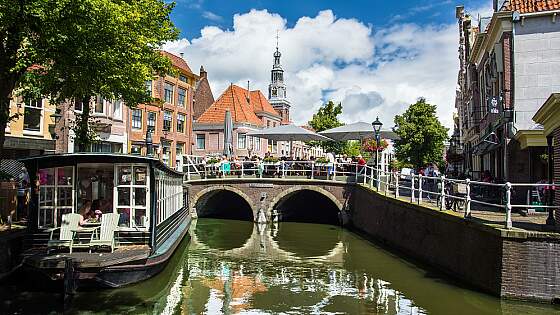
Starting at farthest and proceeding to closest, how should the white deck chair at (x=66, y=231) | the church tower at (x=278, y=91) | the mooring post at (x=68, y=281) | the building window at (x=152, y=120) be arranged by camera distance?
the church tower at (x=278, y=91) → the building window at (x=152, y=120) → the white deck chair at (x=66, y=231) → the mooring post at (x=68, y=281)

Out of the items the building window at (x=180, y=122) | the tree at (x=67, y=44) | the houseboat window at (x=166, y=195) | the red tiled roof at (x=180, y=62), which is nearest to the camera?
the tree at (x=67, y=44)

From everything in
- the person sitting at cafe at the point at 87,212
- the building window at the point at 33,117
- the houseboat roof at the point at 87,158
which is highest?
the building window at the point at 33,117

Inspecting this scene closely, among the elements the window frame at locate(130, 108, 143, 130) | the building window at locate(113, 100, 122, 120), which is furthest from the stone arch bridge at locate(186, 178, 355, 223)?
the window frame at locate(130, 108, 143, 130)

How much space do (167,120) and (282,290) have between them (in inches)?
1052

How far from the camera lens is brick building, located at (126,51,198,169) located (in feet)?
106

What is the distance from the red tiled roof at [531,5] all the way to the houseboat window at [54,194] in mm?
16672

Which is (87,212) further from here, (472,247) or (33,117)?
(33,117)

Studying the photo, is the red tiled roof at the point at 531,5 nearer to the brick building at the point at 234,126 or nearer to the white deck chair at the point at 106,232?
the white deck chair at the point at 106,232

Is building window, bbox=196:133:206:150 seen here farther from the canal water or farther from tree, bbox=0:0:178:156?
tree, bbox=0:0:178:156

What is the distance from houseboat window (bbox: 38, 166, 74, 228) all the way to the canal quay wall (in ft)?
31.6

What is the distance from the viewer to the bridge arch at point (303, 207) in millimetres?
25844

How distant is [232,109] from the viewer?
1895 inches

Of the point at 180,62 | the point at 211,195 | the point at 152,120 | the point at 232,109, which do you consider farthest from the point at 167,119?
the point at 232,109

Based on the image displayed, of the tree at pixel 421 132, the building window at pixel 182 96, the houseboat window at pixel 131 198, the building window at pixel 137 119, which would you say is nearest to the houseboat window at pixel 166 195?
the houseboat window at pixel 131 198
